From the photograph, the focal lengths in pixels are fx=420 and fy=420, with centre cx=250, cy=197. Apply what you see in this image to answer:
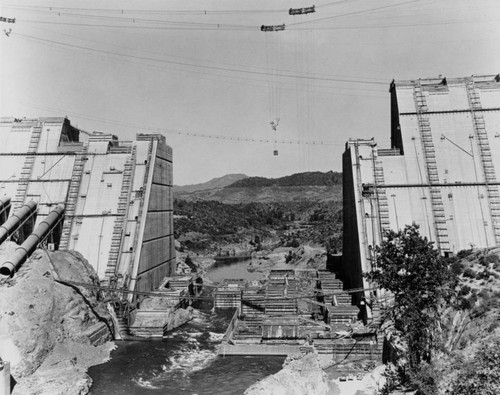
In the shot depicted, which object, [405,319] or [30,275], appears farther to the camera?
[30,275]

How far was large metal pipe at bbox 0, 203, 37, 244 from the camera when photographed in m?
39.1

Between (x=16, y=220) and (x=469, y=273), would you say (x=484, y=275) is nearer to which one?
(x=469, y=273)

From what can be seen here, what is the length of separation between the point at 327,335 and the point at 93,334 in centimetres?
1972

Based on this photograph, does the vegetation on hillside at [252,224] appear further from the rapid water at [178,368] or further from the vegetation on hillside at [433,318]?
the vegetation on hillside at [433,318]

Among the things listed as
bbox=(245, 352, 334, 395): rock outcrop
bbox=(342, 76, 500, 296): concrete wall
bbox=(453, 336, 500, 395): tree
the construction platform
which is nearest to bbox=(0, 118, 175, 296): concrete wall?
the construction platform

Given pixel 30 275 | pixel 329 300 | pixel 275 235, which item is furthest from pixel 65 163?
pixel 275 235

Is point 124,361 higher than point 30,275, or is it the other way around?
point 30,275

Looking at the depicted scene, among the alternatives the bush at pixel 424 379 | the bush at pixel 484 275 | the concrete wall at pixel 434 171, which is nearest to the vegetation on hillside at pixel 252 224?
the concrete wall at pixel 434 171

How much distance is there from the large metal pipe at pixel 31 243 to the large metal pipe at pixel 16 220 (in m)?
2.07

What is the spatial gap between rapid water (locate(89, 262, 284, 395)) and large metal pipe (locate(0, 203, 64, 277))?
10435 mm

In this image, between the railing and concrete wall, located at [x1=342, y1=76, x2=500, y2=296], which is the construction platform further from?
concrete wall, located at [x1=342, y1=76, x2=500, y2=296]

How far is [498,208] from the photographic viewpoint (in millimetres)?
43656

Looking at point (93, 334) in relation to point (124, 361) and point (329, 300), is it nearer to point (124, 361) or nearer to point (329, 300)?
point (124, 361)

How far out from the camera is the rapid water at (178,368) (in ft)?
96.4
